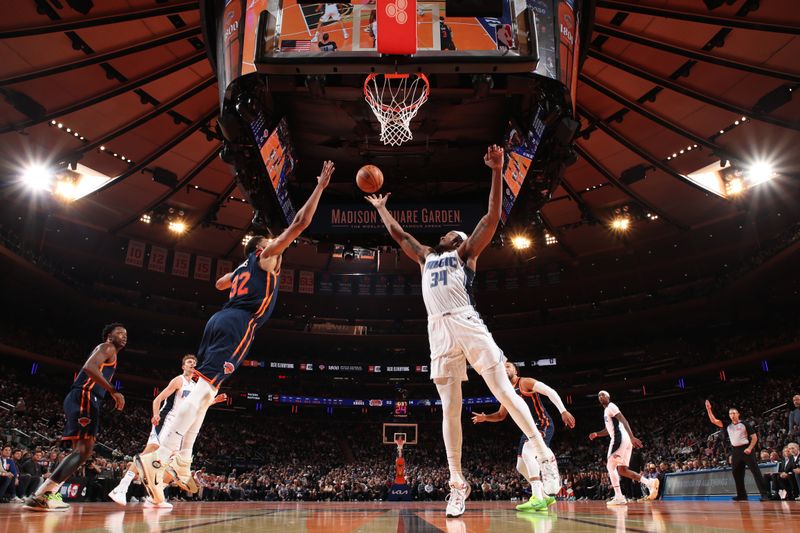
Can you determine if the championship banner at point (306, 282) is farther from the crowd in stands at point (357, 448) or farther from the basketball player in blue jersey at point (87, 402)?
the basketball player in blue jersey at point (87, 402)

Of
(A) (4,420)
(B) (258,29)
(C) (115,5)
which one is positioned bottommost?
(A) (4,420)

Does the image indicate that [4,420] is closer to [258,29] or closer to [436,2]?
[258,29]

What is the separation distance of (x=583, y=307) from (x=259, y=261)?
99.7ft

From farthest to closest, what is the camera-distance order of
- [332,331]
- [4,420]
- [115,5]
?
1. [332,331]
2. [4,420]
3. [115,5]

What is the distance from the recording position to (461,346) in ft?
14.9

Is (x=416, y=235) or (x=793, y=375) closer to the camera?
(x=416, y=235)

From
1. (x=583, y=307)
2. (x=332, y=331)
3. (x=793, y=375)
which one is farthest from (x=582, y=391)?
(x=332, y=331)

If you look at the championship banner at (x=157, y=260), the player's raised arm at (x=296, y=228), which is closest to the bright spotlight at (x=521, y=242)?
the player's raised arm at (x=296, y=228)

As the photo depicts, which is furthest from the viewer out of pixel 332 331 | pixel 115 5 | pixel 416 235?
pixel 332 331

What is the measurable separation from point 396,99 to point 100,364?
266 inches

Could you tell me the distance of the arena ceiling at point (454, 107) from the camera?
35.0 feet

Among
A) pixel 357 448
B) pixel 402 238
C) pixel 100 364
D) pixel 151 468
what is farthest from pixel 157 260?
pixel 402 238

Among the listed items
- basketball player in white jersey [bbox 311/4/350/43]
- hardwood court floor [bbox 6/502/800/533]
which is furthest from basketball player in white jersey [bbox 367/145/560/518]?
basketball player in white jersey [bbox 311/4/350/43]

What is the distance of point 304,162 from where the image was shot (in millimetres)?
12180
